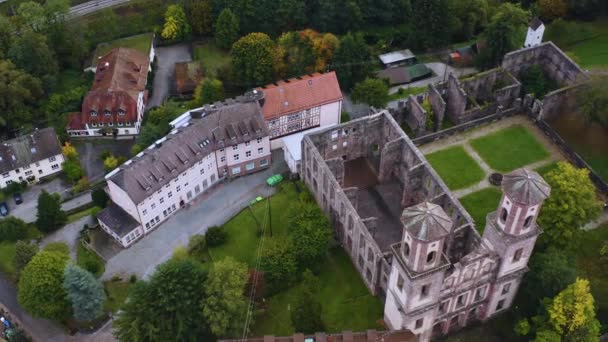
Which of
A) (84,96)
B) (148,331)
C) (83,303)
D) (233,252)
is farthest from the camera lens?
(84,96)

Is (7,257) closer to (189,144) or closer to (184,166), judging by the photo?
(184,166)

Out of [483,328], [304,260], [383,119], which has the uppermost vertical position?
[383,119]

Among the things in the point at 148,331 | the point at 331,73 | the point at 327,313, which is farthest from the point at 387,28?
the point at 148,331

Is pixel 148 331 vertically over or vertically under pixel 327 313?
over

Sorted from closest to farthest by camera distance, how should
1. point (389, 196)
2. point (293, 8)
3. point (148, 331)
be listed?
1. point (148, 331)
2. point (389, 196)
3. point (293, 8)

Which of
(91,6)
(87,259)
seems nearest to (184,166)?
(87,259)

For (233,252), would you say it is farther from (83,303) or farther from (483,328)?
(483,328)

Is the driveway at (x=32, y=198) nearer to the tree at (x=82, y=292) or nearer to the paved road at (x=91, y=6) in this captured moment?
the tree at (x=82, y=292)

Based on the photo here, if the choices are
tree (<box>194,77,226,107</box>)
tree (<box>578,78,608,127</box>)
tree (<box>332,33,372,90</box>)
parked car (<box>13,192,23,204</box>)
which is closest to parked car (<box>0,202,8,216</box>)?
parked car (<box>13,192,23,204</box>)
